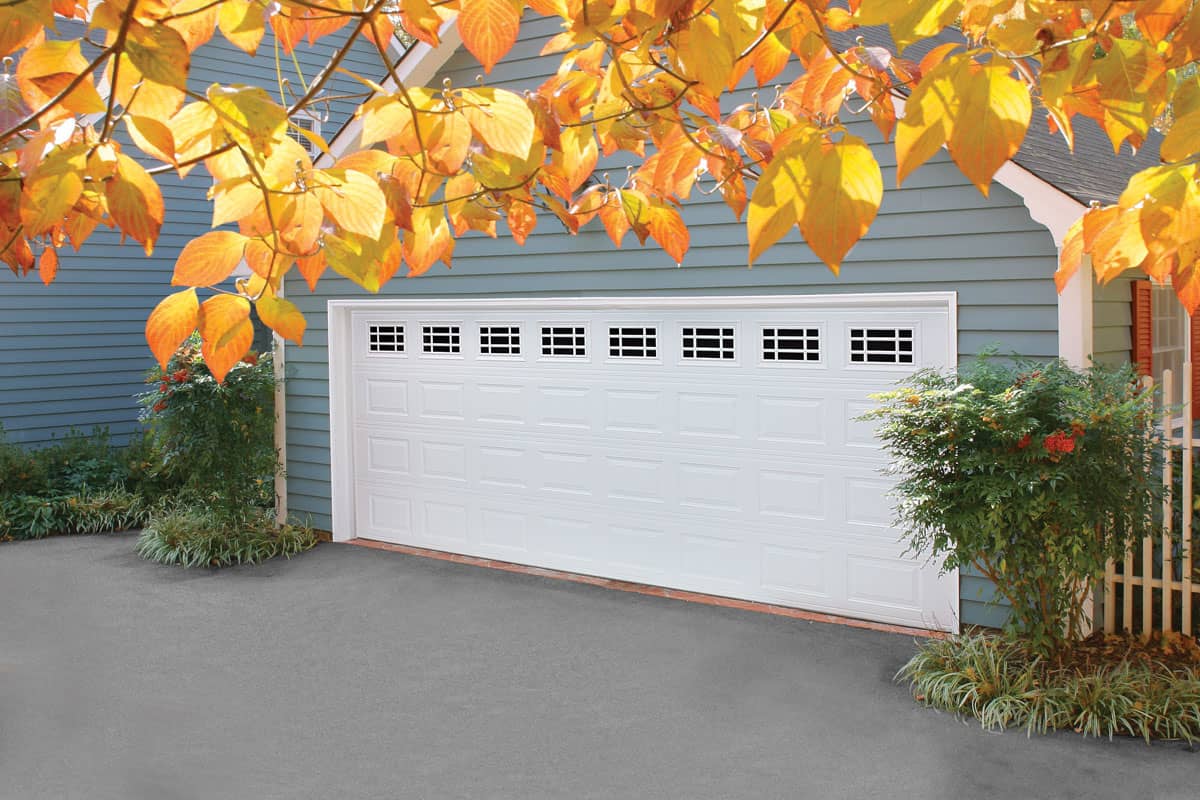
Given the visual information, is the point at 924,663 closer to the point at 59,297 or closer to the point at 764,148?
the point at 764,148

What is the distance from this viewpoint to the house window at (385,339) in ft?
32.0

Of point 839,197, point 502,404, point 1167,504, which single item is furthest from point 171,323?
point 502,404

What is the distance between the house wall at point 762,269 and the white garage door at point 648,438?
5.3 inches

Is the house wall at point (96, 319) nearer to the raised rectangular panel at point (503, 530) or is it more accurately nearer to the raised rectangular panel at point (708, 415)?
the raised rectangular panel at point (503, 530)

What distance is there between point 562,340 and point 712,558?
203 cm

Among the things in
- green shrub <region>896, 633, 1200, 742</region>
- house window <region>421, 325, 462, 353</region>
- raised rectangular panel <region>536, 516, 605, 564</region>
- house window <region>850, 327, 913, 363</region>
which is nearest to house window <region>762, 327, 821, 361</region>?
house window <region>850, 327, 913, 363</region>

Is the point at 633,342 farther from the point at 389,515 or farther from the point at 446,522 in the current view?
the point at 389,515

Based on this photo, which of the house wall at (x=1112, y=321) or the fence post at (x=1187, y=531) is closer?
the fence post at (x=1187, y=531)

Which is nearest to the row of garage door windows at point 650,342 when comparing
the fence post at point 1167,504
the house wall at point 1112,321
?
the house wall at point 1112,321

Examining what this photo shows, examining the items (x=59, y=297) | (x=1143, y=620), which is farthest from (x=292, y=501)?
(x=1143, y=620)

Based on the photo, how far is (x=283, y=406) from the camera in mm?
10461

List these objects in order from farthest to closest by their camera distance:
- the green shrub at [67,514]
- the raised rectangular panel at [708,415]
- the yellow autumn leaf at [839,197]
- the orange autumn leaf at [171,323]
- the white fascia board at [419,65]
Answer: the green shrub at [67,514] < the white fascia board at [419,65] < the raised rectangular panel at [708,415] < the orange autumn leaf at [171,323] < the yellow autumn leaf at [839,197]

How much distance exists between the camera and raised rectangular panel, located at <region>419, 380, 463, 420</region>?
9.33 m

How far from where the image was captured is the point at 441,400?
9445 millimetres
